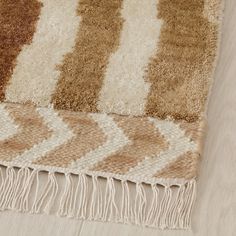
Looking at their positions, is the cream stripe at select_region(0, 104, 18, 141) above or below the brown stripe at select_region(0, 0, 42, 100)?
below

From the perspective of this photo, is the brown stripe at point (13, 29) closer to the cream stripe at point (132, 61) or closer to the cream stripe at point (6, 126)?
the cream stripe at point (6, 126)

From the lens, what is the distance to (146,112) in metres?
1.08

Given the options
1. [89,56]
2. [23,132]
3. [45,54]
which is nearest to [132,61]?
[89,56]

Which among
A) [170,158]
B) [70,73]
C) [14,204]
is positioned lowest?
[14,204]

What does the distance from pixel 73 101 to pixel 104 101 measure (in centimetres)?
7

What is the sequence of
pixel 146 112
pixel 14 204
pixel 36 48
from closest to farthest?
1. pixel 14 204
2. pixel 146 112
3. pixel 36 48

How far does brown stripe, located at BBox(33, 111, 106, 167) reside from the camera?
1015 mm

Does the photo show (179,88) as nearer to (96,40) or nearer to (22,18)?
(96,40)

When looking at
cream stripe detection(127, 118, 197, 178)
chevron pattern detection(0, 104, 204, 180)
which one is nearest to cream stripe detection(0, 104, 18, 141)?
chevron pattern detection(0, 104, 204, 180)

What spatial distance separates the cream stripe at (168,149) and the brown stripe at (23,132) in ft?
0.70

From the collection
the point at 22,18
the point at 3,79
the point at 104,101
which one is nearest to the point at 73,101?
the point at 104,101

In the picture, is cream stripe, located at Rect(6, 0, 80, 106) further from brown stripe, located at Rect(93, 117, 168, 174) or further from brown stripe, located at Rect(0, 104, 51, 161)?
brown stripe, located at Rect(93, 117, 168, 174)

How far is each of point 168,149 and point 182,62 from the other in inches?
9.5

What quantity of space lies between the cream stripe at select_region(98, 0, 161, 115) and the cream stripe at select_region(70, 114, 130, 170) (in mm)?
29
